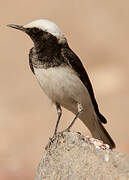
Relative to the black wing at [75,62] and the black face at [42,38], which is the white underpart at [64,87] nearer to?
the black wing at [75,62]

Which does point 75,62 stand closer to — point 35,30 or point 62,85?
point 62,85

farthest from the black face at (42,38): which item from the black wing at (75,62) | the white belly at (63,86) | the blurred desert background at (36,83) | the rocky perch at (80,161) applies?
the blurred desert background at (36,83)

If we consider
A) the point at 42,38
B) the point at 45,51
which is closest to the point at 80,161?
the point at 45,51

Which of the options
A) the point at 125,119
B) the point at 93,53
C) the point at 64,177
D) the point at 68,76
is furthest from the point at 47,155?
the point at 93,53

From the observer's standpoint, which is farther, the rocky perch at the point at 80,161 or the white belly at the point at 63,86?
the white belly at the point at 63,86

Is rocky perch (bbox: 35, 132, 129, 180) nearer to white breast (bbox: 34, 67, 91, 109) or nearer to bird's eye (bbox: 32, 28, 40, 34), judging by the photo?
white breast (bbox: 34, 67, 91, 109)
